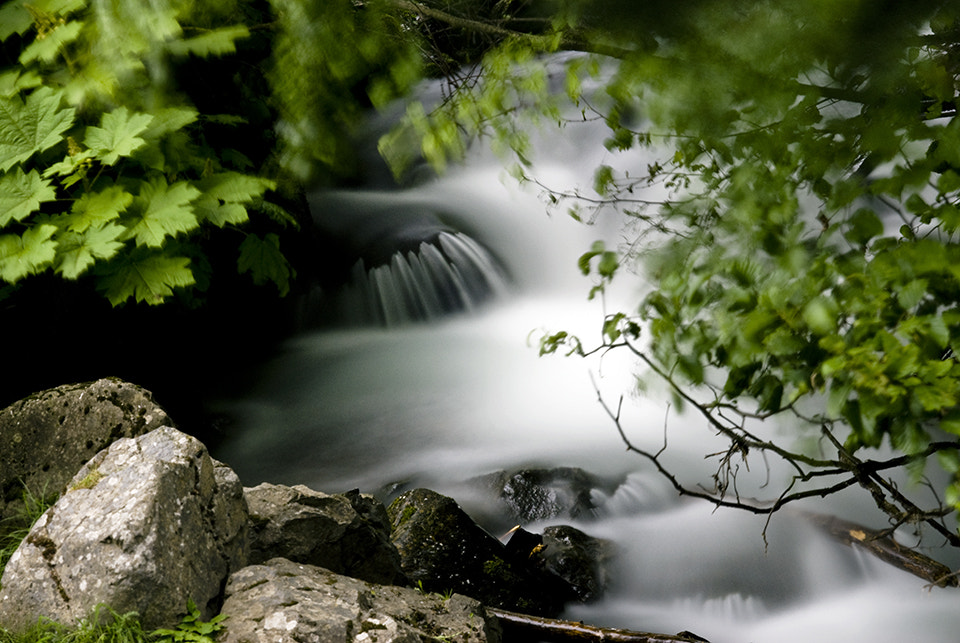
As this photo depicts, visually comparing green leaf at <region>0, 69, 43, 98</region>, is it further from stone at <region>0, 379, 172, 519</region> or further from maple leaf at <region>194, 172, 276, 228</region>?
stone at <region>0, 379, 172, 519</region>

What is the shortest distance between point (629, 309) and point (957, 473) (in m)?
5.79

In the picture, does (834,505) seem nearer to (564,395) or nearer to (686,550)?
(686,550)

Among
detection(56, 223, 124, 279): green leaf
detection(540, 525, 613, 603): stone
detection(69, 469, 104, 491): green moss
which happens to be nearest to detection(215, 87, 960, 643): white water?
detection(540, 525, 613, 603): stone

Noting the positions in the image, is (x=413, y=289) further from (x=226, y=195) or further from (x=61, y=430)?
(x=61, y=430)

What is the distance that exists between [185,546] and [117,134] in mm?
2364

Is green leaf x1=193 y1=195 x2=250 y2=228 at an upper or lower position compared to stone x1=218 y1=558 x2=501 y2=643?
upper

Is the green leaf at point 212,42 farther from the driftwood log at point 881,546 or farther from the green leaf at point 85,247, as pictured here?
the driftwood log at point 881,546

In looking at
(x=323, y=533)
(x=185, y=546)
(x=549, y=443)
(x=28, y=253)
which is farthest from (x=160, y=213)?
(x=549, y=443)

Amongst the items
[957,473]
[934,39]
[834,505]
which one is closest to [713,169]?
[934,39]

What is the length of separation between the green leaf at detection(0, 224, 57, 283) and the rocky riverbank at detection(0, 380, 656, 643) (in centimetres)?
81

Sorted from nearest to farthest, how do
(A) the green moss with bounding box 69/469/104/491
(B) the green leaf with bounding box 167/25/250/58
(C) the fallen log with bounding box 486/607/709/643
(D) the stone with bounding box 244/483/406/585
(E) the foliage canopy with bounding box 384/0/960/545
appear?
(E) the foliage canopy with bounding box 384/0/960/545, (A) the green moss with bounding box 69/469/104/491, (D) the stone with bounding box 244/483/406/585, (B) the green leaf with bounding box 167/25/250/58, (C) the fallen log with bounding box 486/607/709/643

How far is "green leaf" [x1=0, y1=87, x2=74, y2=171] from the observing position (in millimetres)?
3613

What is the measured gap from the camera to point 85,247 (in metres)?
3.67

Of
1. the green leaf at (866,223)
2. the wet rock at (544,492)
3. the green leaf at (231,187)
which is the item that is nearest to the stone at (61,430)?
the green leaf at (231,187)
